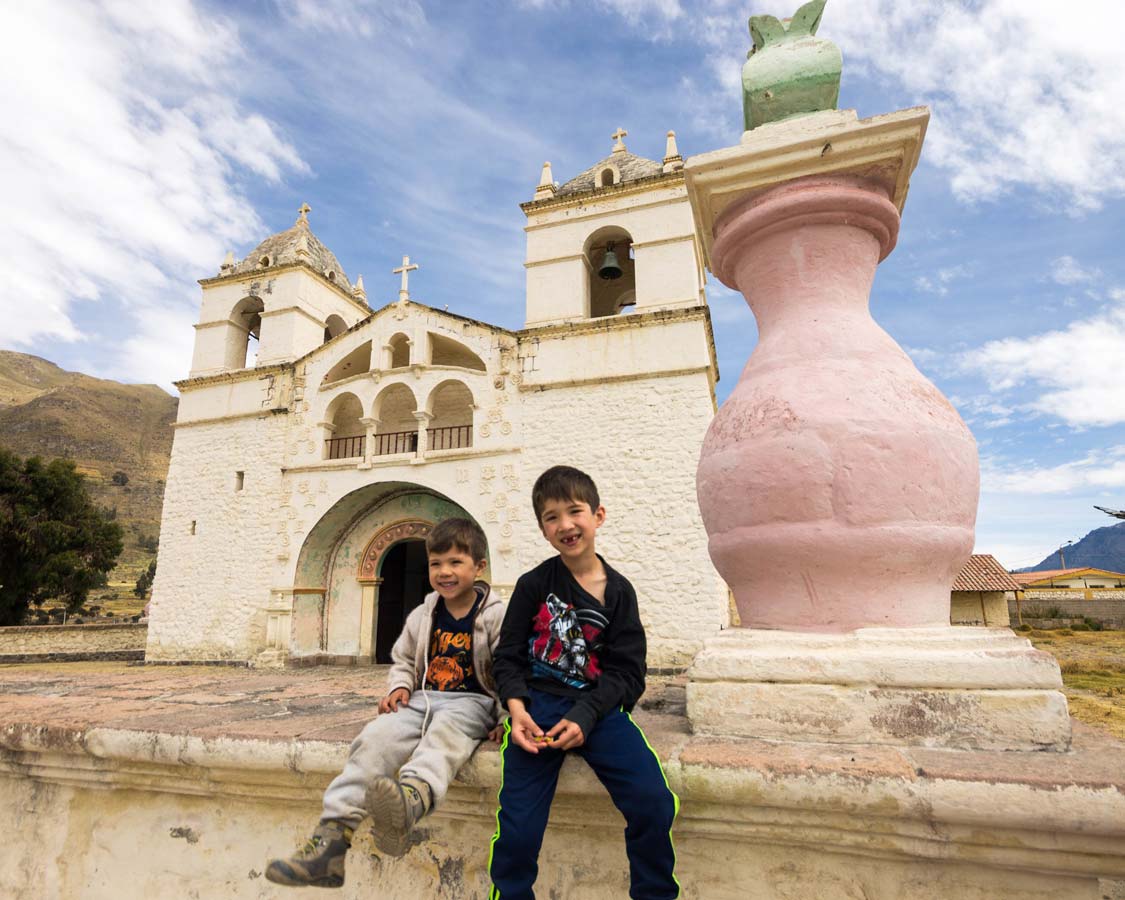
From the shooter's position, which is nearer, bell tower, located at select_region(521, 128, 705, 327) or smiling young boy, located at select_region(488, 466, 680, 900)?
smiling young boy, located at select_region(488, 466, 680, 900)

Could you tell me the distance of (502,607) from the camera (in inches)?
74.2

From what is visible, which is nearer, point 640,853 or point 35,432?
point 640,853

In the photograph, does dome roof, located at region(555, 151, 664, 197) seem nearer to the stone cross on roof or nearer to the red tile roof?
the stone cross on roof

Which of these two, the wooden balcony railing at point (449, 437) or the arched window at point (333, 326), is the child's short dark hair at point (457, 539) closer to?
the wooden balcony railing at point (449, 437)

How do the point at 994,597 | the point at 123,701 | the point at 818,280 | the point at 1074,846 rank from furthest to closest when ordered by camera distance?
the point at 994,597, the point at 123,701, the point at 818,280, the point at 1074,846

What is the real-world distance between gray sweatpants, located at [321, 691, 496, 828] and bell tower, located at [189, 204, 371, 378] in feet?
38.6

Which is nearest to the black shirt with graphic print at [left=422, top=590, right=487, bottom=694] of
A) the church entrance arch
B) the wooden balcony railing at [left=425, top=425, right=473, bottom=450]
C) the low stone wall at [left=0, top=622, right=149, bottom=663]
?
the church entrance arch

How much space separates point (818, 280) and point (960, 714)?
1381mm

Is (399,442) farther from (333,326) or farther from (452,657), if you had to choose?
(452,657)

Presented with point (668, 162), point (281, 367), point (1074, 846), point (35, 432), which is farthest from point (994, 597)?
point (35, 432)

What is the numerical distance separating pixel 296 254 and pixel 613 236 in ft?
20.8

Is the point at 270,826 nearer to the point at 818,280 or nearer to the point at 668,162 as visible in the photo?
the point at 818,280

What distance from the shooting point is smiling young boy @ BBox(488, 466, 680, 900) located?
4.32 feet

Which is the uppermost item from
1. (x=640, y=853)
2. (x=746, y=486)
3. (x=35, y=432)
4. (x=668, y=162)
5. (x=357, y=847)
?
(x=35, y=432)
